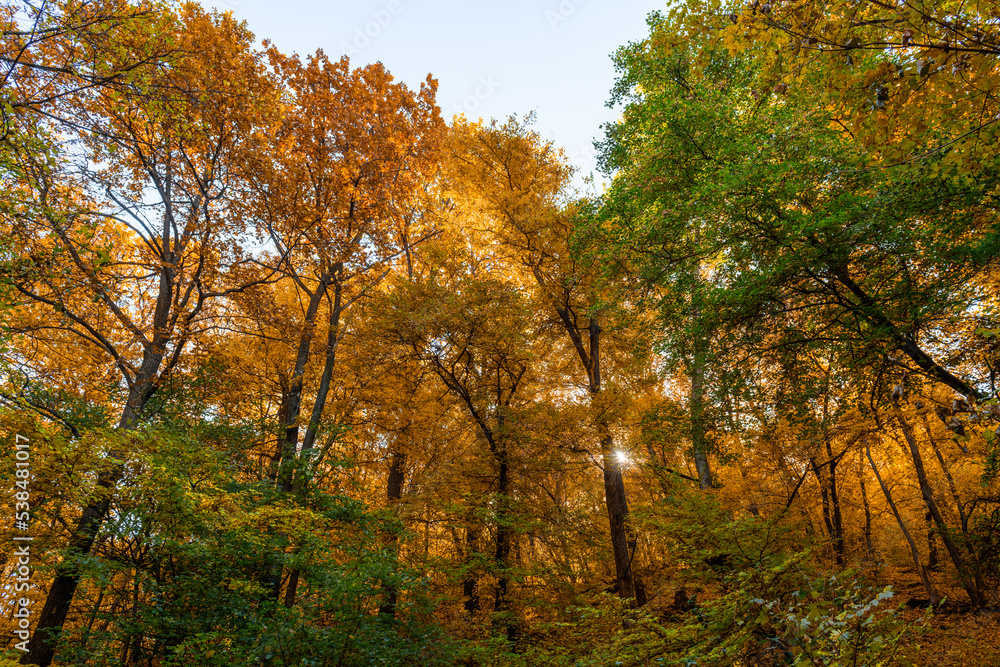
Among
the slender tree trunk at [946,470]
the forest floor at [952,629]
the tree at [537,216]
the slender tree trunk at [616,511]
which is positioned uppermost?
the tree at [537,216]

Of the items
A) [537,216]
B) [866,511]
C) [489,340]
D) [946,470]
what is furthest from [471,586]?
[866,511]

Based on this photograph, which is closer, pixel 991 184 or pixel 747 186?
pixel 991 184

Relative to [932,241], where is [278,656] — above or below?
below

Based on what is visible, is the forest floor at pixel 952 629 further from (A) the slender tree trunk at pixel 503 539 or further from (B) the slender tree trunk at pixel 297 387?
(B) the slender tree trunk at pixel 297 387

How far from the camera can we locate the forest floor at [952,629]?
6785mm

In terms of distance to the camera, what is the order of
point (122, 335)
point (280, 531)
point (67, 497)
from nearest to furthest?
point (67, 497) → point (280, 531) → point (122, 335)

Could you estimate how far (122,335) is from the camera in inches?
305

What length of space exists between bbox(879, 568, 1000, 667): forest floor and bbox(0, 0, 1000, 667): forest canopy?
108 mm

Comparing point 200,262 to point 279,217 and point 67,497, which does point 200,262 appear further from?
point 67,497

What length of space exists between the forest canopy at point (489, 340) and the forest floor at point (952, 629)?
11 cm

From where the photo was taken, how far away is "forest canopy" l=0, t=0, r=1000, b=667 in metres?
3.66

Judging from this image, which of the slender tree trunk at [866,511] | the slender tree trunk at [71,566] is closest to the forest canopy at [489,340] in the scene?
the slender tree trunk at [71,566]

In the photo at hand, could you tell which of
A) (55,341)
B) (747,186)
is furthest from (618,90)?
(55,341)

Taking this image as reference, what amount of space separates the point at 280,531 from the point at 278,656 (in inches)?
65.6
